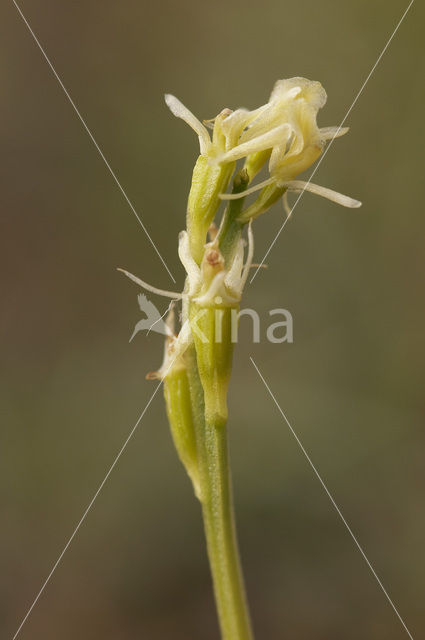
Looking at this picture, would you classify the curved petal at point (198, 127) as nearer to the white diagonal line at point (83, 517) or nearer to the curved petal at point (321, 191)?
the curved petal at point (321, 191)

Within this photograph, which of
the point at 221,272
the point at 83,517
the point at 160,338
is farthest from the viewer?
the point at 160,338

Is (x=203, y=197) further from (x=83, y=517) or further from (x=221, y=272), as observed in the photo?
(x=83, y=517)

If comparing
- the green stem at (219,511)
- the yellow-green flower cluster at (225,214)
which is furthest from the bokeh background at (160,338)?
the yellow-green flower cluster at (225,214)

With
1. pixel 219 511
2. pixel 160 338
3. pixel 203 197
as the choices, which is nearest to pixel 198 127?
pixel 203 197

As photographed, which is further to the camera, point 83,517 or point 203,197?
point 83,517

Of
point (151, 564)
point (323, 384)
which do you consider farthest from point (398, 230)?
point (151, 564)

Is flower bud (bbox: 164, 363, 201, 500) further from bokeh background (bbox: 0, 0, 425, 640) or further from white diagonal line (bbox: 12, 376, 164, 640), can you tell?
bokeh background (bbox: 0, 0, 425, 640)

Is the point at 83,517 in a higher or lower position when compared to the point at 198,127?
lower

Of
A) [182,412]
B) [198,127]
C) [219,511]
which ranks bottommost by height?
[219,511]
